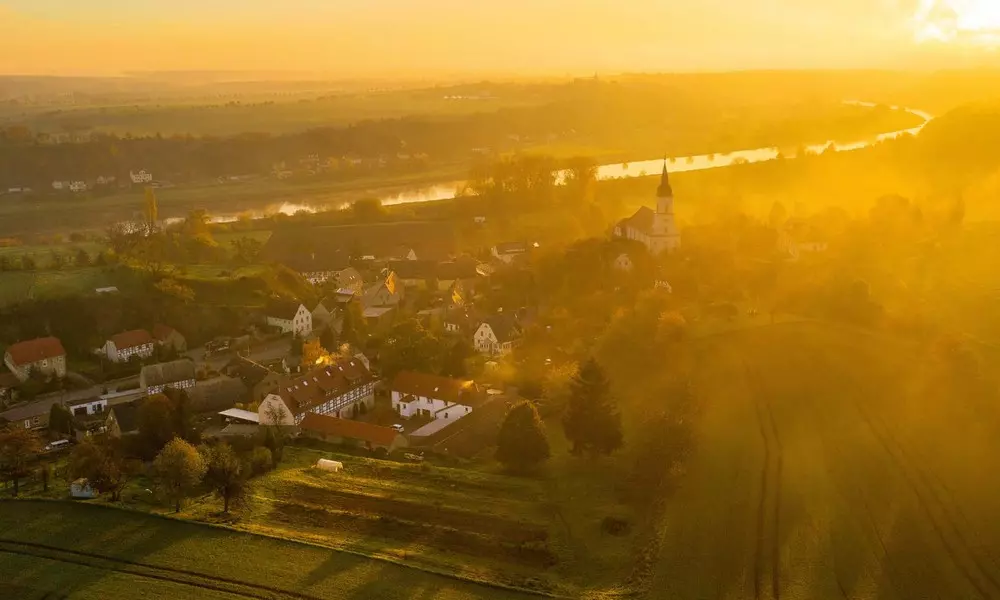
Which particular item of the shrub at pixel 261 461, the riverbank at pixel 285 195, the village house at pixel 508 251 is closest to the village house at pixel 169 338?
the shrub at pixel 261 461

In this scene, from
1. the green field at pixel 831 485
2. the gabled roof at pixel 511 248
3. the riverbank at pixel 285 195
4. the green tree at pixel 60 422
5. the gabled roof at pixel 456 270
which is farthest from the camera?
the riverbank at pixel 285 195

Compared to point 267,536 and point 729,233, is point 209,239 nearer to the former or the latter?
point 729,233

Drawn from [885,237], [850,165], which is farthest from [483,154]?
[885,237]

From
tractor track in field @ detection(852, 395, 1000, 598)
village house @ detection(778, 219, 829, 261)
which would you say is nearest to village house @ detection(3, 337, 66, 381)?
tractor track in field @ detection(852, 395, 1000, 598)

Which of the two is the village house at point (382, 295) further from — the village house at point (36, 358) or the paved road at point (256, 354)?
the village house at point (36, 358)

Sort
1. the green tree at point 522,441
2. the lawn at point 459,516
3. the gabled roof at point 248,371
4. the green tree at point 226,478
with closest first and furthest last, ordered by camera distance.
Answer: the lawn at point 459,516 < the green tree at point 226,478 < the green tree at point 522,441 < the gabled roof at point 248,371

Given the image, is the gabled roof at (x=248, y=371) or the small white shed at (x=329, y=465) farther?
the gabled roof at (x=248, y=371)
